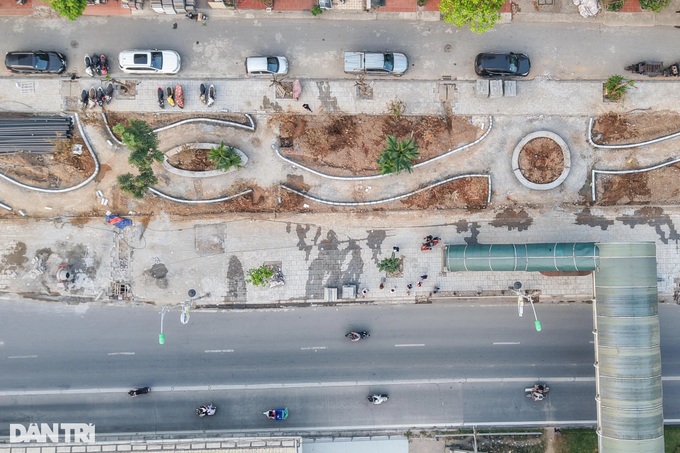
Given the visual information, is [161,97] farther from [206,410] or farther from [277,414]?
[277,414]

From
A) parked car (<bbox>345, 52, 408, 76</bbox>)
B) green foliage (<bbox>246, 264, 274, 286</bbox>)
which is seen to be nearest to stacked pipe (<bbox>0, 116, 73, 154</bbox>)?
green foliage (<bbox>246, 264, 274, 286</bbox>)

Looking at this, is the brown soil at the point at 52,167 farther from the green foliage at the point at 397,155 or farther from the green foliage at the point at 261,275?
the green foliage at the point at 397,155

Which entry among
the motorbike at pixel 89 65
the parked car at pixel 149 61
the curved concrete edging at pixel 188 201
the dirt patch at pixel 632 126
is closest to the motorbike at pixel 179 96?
the parked car at pixel 149 61

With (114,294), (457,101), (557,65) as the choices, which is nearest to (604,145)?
(557,65)

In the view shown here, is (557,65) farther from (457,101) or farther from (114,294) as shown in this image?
(114,294)

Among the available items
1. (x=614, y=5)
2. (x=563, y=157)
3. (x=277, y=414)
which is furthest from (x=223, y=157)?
(x=614, y=5)

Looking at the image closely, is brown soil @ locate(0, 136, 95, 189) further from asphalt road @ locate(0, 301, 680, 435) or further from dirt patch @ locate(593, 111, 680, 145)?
dirt patch @ locate(593, 111, 680, 145)

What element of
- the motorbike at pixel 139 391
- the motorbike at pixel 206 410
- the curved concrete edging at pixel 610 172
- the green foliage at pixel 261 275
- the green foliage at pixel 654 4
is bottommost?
the motorbike at pixel 206 410
